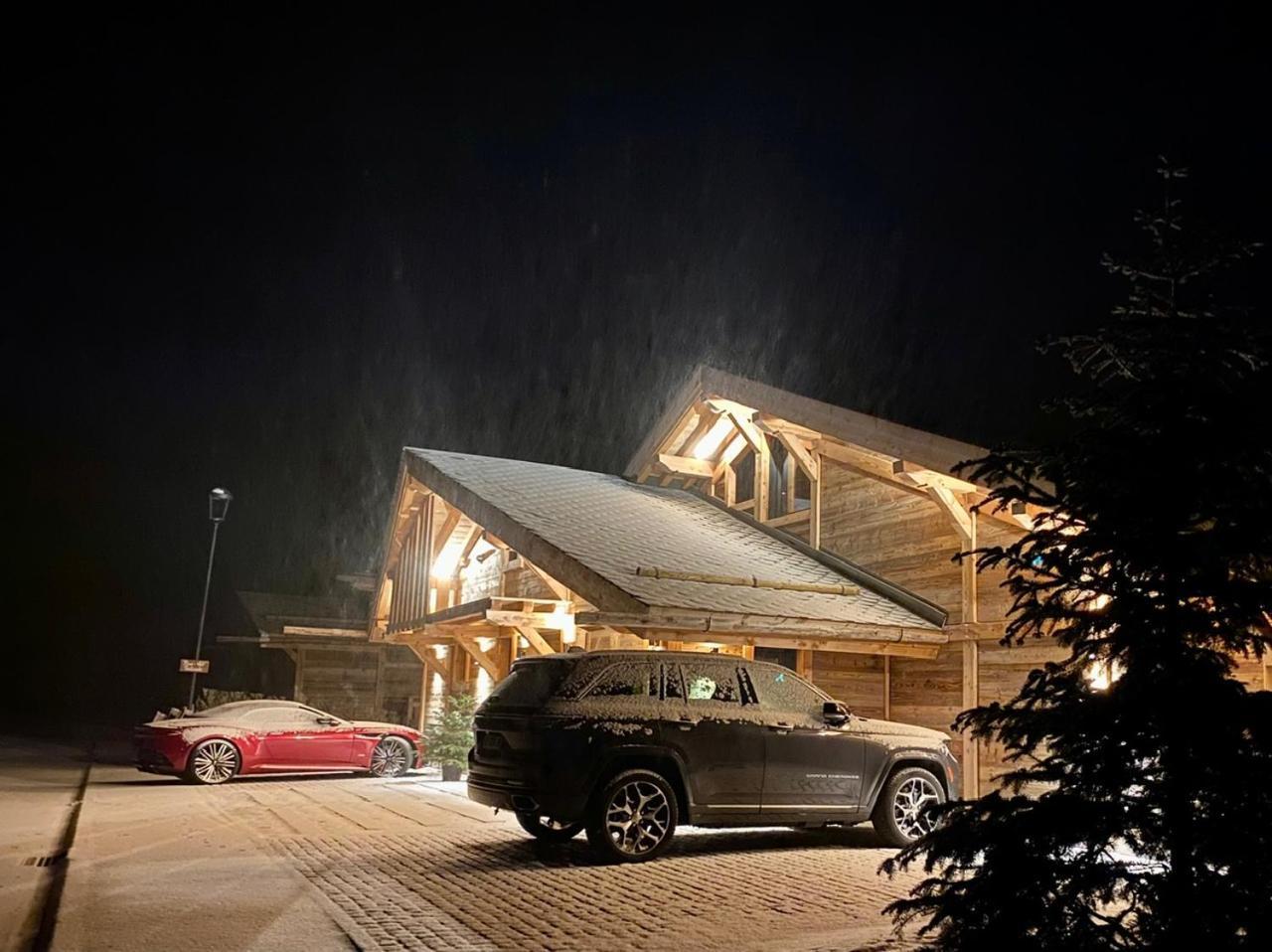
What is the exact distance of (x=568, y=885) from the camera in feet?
26.0

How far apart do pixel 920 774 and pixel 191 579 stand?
163 ft

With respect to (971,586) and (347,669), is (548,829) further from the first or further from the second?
(347,669)

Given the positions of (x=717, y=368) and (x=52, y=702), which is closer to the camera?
(x=717, y=368)

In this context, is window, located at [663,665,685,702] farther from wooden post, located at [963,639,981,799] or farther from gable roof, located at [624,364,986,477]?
wooden post, located at [963,639,981,799]

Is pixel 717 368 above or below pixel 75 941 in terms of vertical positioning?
above

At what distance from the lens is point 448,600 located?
21.4m

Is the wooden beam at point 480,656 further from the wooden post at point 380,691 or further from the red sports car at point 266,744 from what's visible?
the wooden post at point 380,691

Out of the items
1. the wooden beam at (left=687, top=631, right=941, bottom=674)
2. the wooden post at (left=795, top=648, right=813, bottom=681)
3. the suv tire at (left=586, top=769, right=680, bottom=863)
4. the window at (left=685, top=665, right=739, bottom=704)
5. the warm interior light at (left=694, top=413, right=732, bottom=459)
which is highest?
the warm interior light at (left=694, top=413, right=732, bottom=459)

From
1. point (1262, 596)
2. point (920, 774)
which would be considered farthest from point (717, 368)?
point (1262, 596)

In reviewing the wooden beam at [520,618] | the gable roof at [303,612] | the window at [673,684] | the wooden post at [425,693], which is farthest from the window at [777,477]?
the gable roof at [303,612]

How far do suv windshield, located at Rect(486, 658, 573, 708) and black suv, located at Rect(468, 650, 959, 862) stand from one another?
0.5 inches

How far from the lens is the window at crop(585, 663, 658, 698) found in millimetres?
9383

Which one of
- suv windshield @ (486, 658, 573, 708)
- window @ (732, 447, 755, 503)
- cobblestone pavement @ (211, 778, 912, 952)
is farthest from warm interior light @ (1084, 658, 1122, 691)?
window @ (732, 447, 755, 503)

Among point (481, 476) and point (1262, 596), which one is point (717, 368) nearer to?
point (481, 476)
